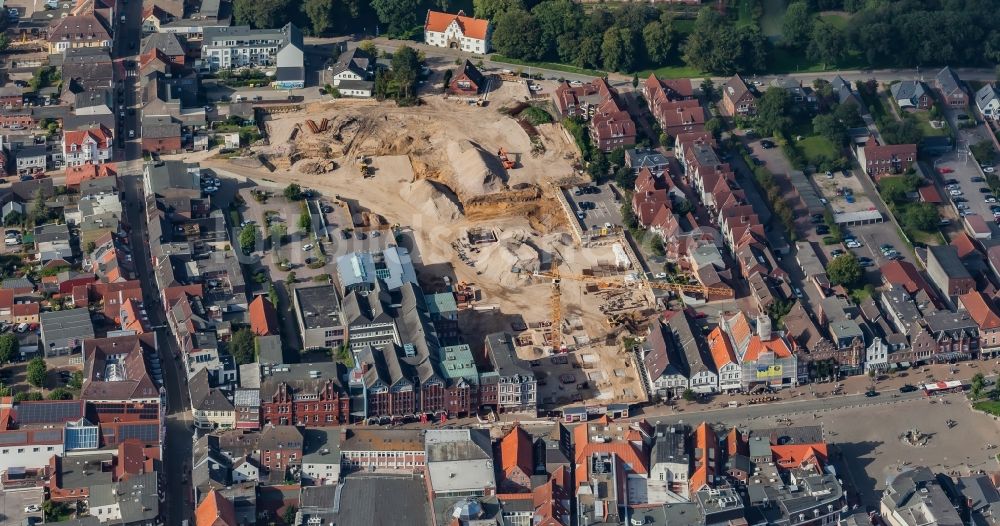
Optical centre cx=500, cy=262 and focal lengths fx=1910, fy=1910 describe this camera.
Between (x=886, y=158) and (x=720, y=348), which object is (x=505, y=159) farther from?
(x=720, y=348)

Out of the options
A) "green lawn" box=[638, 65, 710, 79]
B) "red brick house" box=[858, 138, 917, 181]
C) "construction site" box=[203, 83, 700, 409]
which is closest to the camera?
"construction site" box=[203, 83, 700, 409]

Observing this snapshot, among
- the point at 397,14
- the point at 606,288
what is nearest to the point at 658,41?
the point at 397,14

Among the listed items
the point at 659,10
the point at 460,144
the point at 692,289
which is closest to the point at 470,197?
the point at 460,144

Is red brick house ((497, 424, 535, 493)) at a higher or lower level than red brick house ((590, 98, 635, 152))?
lower

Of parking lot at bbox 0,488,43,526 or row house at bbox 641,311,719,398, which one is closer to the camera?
parking lot at bbox 0,488,43,526

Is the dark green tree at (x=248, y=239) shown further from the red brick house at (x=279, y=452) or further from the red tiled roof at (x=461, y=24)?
the red tiled roof at (x=461, y=24)

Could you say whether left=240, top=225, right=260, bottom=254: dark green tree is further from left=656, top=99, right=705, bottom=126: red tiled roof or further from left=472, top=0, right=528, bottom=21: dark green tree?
left=472, top=0, right=528, bottom=21: dark green tree

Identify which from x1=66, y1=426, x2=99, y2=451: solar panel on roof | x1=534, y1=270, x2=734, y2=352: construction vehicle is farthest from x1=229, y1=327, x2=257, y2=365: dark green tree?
x1=534, y1=270, x2=734, y2=352: construction vehicle
